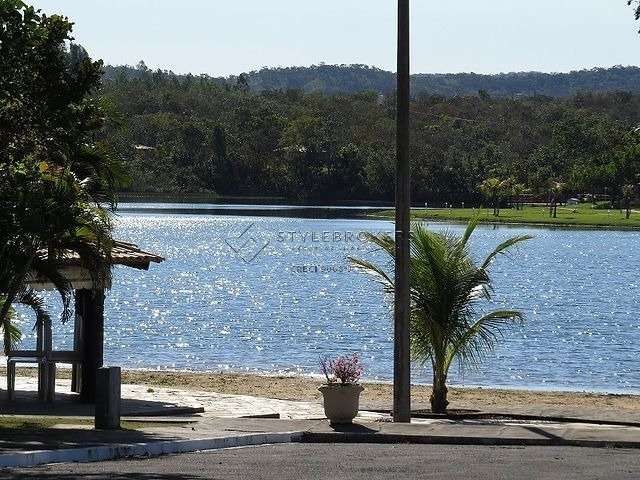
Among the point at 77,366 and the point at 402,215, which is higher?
the point at 402,215

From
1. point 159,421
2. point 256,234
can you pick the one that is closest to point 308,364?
point 159,421

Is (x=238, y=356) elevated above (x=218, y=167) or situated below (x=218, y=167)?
below

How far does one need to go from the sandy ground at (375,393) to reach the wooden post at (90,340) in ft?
13.3

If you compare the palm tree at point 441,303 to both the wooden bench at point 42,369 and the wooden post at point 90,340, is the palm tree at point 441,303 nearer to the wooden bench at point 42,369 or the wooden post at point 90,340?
the wooden post at point 90,340

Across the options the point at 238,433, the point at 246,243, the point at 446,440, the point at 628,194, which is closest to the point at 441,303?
the point at 446,440

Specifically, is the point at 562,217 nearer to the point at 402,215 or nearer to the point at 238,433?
the point at 402,215

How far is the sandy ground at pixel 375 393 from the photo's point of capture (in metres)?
25.2

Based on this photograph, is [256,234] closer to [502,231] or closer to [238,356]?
[502,231]

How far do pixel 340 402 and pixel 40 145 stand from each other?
536 centimetres

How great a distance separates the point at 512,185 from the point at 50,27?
157384mm

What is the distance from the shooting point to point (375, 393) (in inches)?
1073

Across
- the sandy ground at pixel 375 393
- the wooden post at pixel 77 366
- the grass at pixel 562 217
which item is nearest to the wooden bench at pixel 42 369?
the wooden post at pixel 77 366

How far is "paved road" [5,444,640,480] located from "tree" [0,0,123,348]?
338 centimetres

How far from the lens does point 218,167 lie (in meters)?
Answer: 194
